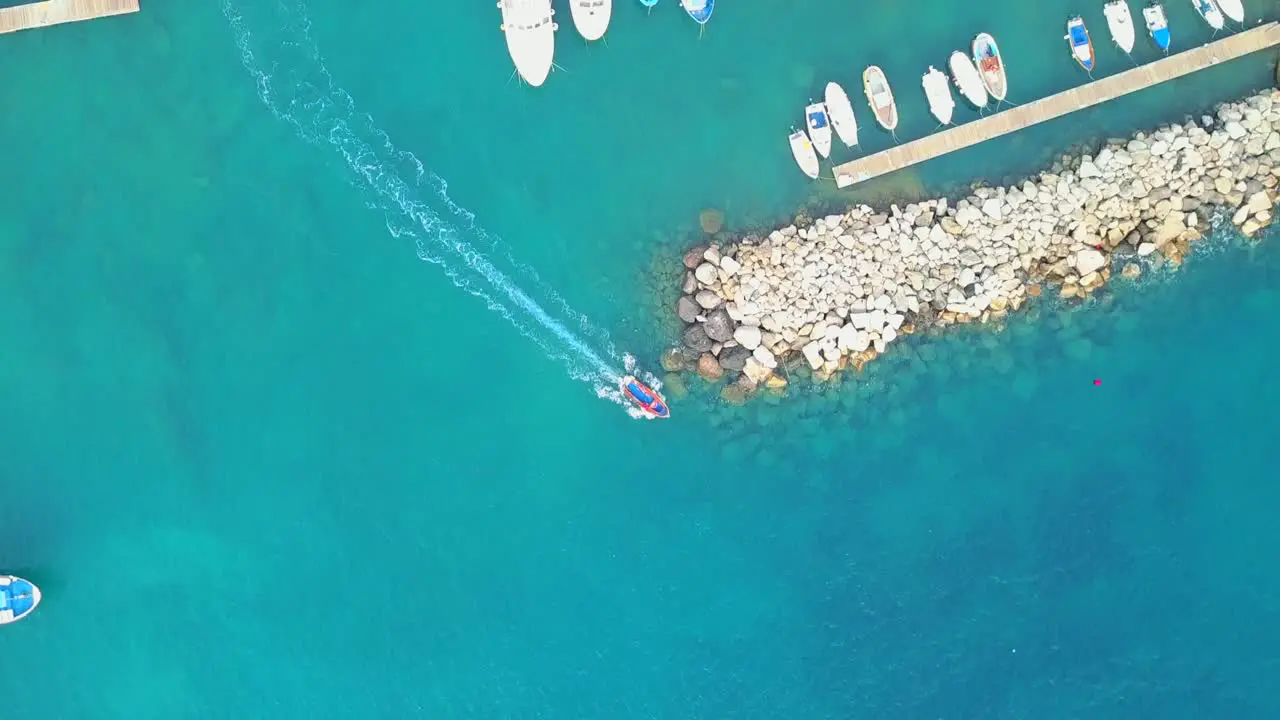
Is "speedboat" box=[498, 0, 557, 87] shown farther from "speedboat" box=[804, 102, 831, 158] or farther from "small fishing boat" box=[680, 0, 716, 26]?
"speedboat" box=[804, 102, 831, 158]

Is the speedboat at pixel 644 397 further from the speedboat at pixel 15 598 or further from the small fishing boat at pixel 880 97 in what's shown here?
the speedboat at pixel 15 598

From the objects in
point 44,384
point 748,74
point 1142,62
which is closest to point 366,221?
point 44,384

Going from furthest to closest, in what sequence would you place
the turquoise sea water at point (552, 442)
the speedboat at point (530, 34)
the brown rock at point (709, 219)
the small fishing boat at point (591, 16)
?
1. the brown rock at point (709, 219)
2. the turquoise sea water at point (552, 442)
3. the small fishing boat at point (591, 16)
4. the speedboat at point (530, 34)

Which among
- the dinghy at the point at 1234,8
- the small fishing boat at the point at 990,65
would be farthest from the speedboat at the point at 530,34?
the dinghy at the point at 1234,8

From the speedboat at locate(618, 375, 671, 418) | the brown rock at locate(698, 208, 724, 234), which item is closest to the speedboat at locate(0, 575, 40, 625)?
the speedboat at locate(618, 375, 671, 418)

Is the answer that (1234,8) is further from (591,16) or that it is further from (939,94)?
(591,16)

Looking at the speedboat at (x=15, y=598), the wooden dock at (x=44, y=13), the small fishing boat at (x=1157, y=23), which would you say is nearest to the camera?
the wooden dock at (x=44, y=13)
